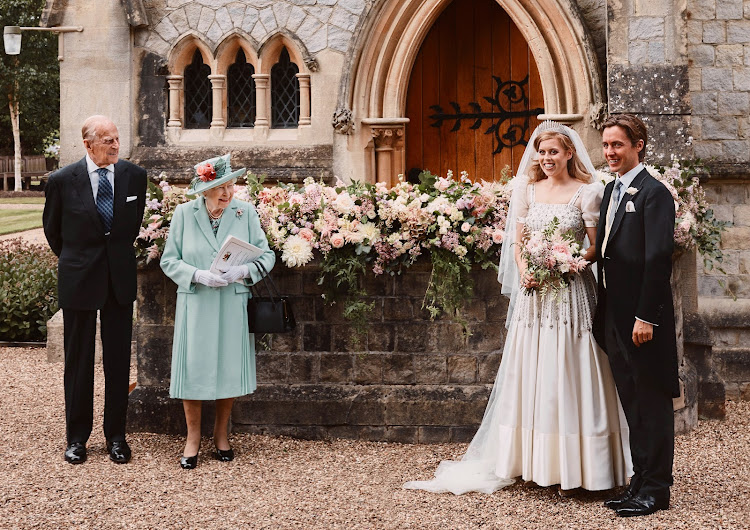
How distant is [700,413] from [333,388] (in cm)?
287

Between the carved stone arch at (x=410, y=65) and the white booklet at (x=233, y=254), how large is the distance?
4083mm

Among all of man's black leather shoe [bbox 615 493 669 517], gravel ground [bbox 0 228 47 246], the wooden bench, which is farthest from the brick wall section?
the wooden bench

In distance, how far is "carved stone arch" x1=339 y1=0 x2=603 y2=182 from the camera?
840 centimetres

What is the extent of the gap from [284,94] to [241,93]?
1.63 ft

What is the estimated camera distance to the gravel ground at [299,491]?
171 inches

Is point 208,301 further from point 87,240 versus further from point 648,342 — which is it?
point 648,342

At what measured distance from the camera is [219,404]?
5.38m

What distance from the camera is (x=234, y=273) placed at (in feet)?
17.0

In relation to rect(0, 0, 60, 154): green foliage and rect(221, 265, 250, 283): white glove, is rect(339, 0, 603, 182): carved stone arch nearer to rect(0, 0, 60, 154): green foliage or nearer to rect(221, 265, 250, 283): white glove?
rect(221, 265, 250, 283): white glove

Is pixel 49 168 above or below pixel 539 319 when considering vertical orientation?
above

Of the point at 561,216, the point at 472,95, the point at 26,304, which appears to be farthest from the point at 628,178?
the point at 26,304

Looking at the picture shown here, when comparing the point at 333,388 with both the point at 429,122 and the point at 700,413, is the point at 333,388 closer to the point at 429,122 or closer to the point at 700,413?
the point at 700,413

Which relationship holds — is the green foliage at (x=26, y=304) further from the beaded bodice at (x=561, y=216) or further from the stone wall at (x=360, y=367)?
the beaded bodice at (x=561, y=216)

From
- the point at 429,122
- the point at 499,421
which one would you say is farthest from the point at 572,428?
the point at 429,122
